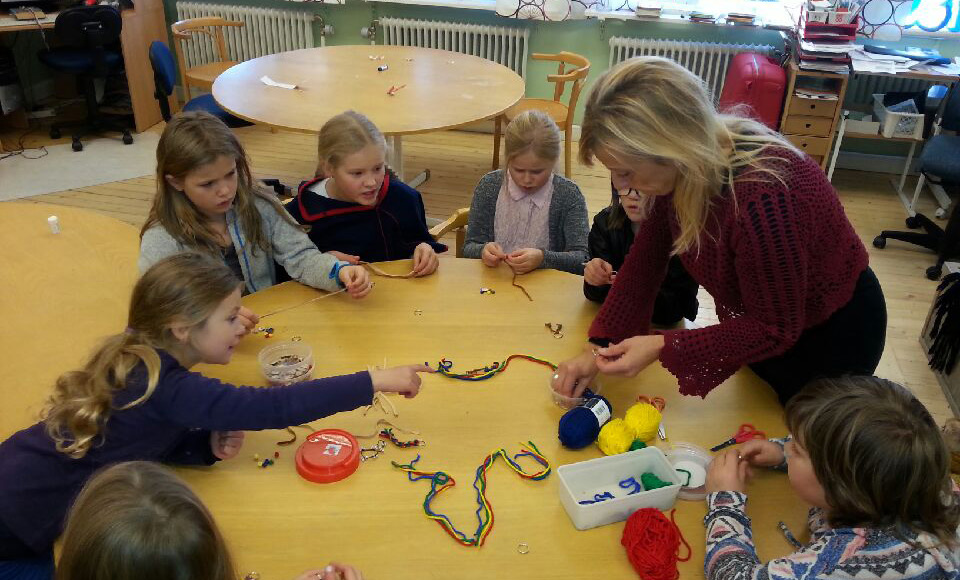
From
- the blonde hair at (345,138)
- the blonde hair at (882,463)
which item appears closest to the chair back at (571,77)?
the blonde hair at (345,138)

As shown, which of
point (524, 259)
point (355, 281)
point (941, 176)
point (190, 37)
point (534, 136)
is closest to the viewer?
point (355, 281)

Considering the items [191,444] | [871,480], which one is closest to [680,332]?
[871,480]

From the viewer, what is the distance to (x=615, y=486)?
1.28 metres

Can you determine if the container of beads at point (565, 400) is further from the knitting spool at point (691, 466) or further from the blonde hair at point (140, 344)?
the blonde hair at point (140, 344)

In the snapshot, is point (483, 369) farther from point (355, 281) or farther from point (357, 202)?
point (357, 202)

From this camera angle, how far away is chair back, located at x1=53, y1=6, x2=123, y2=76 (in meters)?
4.59

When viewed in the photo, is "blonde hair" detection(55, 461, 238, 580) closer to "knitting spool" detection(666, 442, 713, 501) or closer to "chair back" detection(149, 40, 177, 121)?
"knitting spool" detection(666, 442, 713, 501)

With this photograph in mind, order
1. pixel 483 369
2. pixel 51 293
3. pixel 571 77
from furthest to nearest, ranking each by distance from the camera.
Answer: pixel 571 77 → pixel 51 293 → pixel 483 369

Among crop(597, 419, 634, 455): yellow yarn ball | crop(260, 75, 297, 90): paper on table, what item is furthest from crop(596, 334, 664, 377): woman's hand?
crop(260, 75, 297, 90): paper on table

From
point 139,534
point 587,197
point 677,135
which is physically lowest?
point 587,197

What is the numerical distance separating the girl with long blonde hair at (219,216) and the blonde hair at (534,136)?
2.16ft

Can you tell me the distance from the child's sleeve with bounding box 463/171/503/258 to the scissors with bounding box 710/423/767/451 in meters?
1.13

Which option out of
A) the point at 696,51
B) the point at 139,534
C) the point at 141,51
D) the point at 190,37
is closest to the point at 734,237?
the point at 139,534

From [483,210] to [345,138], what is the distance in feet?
1.66
